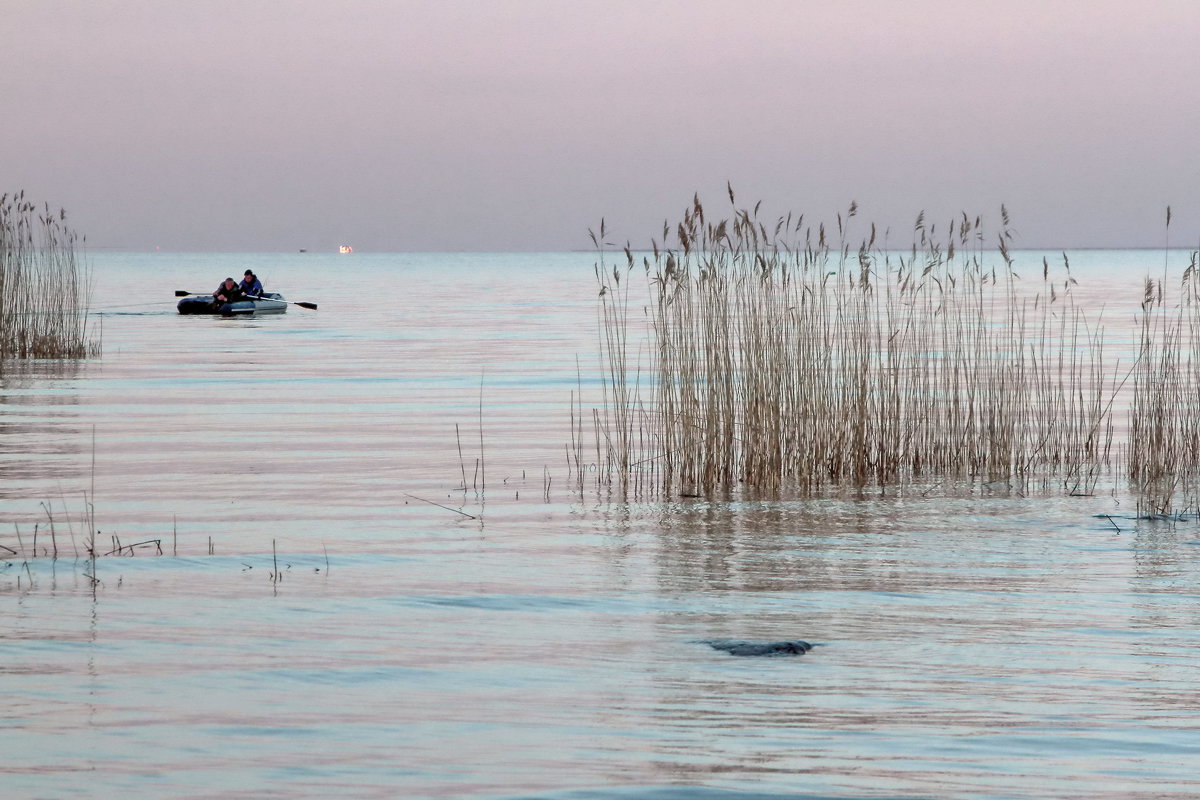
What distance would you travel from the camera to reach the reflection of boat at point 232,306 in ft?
92.3

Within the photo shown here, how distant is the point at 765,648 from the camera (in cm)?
493

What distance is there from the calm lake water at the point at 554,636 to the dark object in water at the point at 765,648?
0.07m

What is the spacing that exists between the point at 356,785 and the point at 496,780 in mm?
360

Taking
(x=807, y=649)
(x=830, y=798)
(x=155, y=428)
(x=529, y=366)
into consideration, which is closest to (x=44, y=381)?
(x=155, y=428)

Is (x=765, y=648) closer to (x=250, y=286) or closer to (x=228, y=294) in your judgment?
(x=228, y=294)

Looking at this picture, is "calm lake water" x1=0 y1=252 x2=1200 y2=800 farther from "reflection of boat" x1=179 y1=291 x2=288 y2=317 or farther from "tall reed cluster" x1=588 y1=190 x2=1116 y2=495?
"reflection of boat" x1=179 y1=291 x2=288 y2=317

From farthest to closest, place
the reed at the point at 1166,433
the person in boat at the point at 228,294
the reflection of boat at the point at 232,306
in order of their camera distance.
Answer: the reflection of boat at the point at 232,306
the person in boat at the point at 228,294
the reed at the point at 1166,433

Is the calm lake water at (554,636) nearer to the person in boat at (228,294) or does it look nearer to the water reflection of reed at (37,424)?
the water reflection of reed at (37,424)

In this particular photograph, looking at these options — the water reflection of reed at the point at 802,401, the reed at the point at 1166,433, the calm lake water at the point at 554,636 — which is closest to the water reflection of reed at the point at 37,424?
the calm lake water at the point at 554,636

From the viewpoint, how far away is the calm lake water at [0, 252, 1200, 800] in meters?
3.75

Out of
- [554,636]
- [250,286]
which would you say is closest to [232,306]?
[250,286]

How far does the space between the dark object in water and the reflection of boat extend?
2442cm

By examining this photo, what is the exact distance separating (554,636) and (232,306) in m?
24.1

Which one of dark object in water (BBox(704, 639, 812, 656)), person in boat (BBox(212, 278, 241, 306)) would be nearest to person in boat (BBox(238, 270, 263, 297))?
person in boat (BBox(212, 278, 241, 306))
